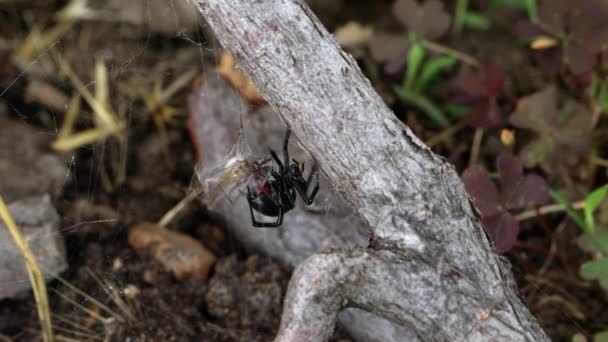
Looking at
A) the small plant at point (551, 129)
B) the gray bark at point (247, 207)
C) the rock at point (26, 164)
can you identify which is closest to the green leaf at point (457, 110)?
the small plant at point (551, 129)

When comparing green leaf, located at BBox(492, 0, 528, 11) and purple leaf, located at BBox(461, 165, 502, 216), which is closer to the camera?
purple leaf, located at BBox(461, 165, 502, 216)

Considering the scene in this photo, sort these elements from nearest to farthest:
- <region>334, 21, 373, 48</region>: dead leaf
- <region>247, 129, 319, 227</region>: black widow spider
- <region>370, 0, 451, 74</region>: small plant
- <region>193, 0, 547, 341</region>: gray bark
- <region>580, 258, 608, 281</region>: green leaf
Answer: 1. <region>193, 0, 547, 341</region>: gray bark
2. <region>580, 258, 608, 281</region>: green leaf
3. <region>247, 129, 319, 227</region>: black widow spider
4. <region>370, 0, 451, 74</region>: small plant
5. <region>334, 21, 373, 48</region>: dead leaf

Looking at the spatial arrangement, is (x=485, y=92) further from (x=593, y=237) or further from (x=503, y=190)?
(x=593, y=237)

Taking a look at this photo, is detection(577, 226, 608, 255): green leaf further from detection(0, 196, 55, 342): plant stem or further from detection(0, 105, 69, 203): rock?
detection(0, 105, 69, 203): rock

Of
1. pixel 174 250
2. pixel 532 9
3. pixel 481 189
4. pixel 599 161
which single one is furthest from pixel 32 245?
pixel 532 9

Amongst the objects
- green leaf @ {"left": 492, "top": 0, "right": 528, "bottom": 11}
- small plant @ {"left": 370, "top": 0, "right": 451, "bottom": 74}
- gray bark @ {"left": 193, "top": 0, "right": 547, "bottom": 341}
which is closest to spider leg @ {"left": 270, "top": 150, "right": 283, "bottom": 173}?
gray bark @ {"left": 193, "top": 0, "right": 547, "bottom": 341}

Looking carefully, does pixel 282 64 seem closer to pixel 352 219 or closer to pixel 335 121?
pixel 335 121
